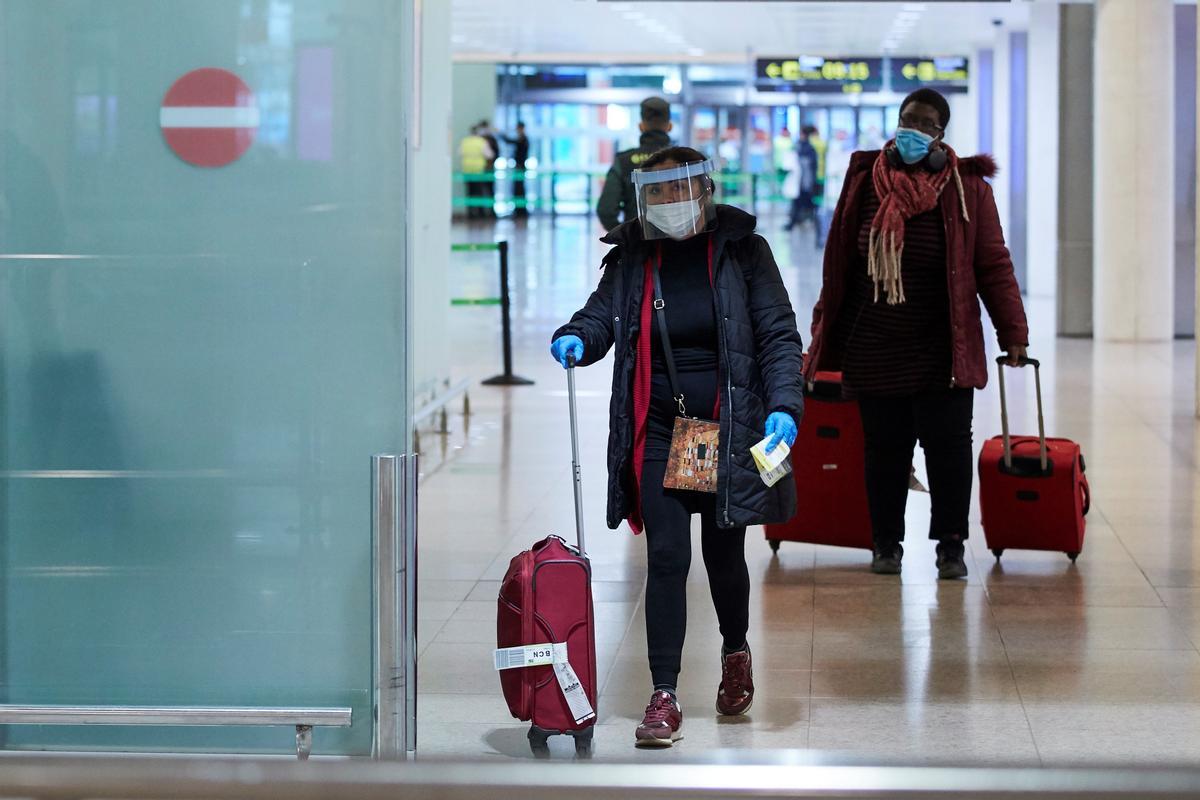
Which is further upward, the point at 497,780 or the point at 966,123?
the point at 966,123

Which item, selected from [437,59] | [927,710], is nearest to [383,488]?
[927,710]

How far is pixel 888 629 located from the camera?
578cm

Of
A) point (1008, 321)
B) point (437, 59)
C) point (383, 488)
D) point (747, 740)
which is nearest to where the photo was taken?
point (383, 488)

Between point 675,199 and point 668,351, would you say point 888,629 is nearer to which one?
point 668,351

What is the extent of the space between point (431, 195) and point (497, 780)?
29.4ft

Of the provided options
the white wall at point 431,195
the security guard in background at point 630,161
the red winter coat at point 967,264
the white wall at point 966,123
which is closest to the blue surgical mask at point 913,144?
the red winter coat at point 967,264

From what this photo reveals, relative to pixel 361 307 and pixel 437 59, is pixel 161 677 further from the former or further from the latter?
pixel 437 59

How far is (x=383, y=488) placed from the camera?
427cm

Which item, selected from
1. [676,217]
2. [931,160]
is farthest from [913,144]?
[676,217]

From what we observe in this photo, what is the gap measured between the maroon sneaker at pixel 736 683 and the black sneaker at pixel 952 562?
1.90 meters

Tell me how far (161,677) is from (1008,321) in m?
3.31

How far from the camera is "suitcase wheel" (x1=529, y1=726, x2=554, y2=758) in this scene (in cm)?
442

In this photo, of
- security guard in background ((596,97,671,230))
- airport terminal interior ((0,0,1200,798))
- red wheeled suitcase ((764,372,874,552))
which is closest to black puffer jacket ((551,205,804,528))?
airport terminal interior ((0,0,1200,798))

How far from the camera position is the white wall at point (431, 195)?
10.0m
